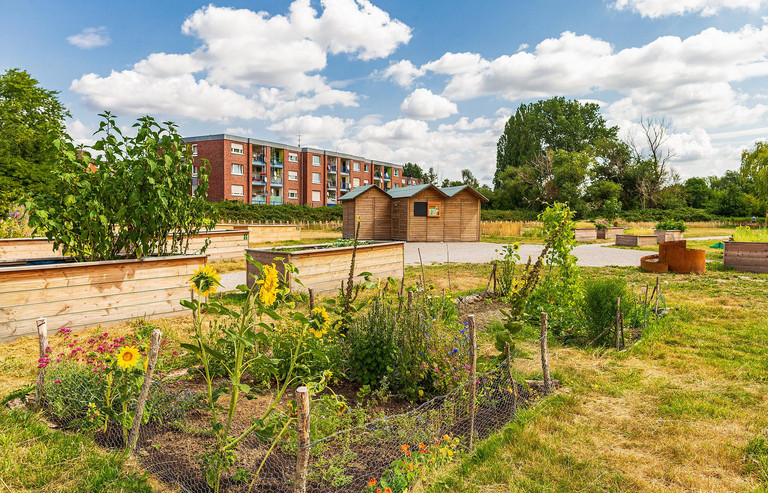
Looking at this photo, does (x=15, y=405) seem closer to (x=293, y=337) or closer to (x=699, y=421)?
(x=293, y=337)

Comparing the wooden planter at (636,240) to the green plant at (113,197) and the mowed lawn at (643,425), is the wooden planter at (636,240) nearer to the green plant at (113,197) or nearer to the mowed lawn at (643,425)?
the mowed lawn at (643,425)

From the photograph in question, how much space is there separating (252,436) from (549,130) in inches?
2764

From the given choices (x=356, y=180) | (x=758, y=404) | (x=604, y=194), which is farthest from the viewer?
→ (x=356, y=180)

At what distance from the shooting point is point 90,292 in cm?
563

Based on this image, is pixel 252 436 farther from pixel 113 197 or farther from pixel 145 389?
pixel 113 197

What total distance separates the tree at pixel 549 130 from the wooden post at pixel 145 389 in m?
62.5

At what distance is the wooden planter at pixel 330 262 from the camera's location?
7.77 metres

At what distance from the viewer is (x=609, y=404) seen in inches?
150

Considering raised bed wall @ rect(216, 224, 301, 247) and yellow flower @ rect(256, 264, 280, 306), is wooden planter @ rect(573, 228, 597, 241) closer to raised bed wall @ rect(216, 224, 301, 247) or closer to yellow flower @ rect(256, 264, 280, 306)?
raised bed wall @ rect(216, 224, 301, 247)

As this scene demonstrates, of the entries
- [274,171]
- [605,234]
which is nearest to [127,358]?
[605,234]

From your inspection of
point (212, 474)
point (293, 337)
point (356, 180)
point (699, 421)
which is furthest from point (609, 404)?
point (356, 180)

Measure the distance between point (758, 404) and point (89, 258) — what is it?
7.98m

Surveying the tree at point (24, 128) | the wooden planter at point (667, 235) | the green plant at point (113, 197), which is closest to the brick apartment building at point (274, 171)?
the tree at point (24, 128)

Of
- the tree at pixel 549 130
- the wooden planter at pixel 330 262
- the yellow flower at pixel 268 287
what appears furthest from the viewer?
the tree at pixel 549 130
